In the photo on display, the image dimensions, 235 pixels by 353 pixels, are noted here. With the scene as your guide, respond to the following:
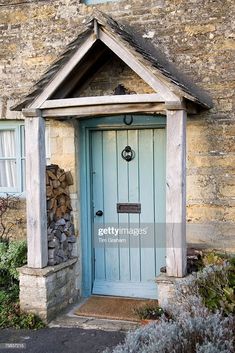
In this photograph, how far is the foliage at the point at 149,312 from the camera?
18.1 feet

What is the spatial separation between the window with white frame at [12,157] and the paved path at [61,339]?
247cm

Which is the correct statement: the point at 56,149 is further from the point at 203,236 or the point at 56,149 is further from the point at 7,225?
the point at 203,236

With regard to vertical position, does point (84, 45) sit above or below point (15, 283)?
above

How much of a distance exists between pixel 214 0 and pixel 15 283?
4877mm

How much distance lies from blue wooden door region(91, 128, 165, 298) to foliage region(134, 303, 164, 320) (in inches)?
27.0

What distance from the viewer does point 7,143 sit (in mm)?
7535

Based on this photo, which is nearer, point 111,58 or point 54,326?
point 54,326

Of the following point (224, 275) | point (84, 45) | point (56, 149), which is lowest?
point (224, 275)

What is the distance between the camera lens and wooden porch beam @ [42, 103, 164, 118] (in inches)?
223

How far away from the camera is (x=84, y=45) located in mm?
5758

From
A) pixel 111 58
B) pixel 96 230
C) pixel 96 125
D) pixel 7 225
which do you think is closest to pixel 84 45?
pixel 111 58

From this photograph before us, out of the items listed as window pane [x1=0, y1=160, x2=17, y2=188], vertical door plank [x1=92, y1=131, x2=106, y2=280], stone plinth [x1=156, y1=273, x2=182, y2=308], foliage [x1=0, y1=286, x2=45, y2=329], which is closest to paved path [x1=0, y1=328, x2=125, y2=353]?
foliage [x1=0, y1=286, x2=45, y2=329]

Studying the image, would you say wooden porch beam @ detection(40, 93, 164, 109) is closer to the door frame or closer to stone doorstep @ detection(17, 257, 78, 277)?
the door frame

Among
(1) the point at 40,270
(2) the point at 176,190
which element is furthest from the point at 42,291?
(2) the point at 176,190
